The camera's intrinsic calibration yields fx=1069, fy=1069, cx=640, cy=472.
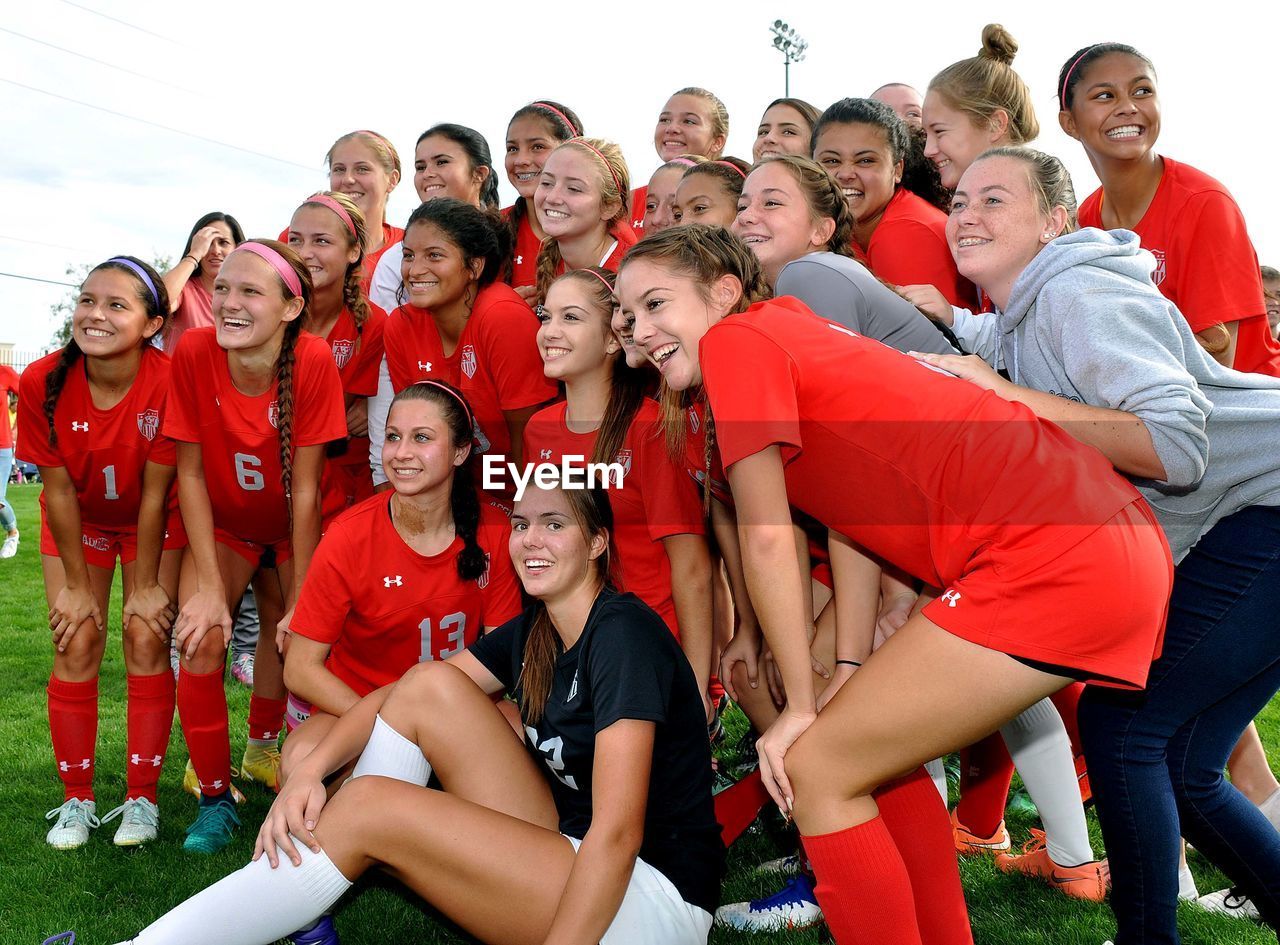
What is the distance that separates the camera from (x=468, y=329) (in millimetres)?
4285

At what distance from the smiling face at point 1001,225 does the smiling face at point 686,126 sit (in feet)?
10.5

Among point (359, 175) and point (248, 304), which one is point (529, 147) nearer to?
point (359, 175)

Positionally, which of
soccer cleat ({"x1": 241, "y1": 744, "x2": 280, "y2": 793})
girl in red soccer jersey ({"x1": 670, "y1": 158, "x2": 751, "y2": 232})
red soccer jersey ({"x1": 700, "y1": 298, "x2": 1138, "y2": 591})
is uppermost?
girl in red soccer jersey ({"x1": 670, "y1": 158, "x2": 751, "y2": 232})

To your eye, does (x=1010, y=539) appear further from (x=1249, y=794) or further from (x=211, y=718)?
(x=211, y=718)

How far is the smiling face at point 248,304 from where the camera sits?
409cm

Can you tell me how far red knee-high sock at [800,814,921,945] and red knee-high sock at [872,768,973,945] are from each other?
0.31 m

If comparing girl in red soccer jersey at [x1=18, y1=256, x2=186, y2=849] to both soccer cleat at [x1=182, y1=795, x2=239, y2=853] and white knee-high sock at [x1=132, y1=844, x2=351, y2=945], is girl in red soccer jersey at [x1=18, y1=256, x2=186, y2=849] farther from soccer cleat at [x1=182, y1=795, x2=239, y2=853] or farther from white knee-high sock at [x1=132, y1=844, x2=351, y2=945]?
white knee-high sock at [x1=132, y1=844, x2=351, y2=945]

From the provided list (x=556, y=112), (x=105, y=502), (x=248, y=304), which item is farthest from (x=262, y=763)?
(x=556, y=112)

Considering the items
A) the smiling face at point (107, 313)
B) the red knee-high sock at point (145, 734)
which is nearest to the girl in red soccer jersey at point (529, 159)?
the smiling face at point (107, 313)

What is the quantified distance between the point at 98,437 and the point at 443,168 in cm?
219

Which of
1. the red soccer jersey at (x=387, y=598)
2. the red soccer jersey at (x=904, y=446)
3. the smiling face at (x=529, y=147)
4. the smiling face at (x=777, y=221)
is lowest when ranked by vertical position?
the red soccer jersey at (x=387, y=598)

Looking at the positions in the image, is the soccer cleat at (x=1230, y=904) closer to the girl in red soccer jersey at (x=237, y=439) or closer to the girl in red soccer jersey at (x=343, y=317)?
the girl in red soccer jersey at (x=237, y=439)

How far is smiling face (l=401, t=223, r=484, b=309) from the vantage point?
169 inches
